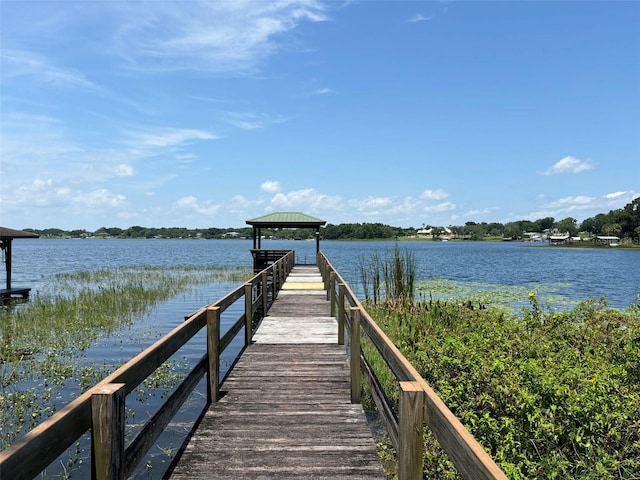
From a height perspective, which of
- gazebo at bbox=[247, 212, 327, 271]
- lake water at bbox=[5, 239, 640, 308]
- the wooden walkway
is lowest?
lake water at bbox=[5, 239, 640, 308]

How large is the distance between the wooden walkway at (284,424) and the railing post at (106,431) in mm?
1029

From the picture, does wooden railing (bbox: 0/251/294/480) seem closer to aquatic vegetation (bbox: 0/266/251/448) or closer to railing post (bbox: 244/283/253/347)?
railing post (bbox: 244/283/253/347)

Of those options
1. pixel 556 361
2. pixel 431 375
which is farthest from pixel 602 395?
pixel 431 375

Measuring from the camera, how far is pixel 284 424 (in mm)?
4488

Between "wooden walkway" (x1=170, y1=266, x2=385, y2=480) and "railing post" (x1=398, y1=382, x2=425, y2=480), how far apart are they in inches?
33.4

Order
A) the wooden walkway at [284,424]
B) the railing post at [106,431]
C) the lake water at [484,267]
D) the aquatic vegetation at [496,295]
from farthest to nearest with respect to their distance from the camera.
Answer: the lake water at [484,267] → the aquatic vegetation at [496,295] → the wooden walkway at [284,424] → the railing post at [106,431]

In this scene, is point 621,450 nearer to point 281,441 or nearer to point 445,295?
point 281,441

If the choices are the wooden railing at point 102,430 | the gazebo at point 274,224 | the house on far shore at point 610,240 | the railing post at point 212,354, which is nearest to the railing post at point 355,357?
the railing post at point 212,354

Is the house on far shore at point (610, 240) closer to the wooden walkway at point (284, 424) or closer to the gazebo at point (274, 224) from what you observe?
the gazebo at point (274, 224)

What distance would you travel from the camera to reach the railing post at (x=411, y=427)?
2.61 meters

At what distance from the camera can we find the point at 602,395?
14.5 ft

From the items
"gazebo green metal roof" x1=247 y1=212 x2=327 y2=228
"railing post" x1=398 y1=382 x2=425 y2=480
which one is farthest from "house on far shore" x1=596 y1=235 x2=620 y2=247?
"railing post" x1=398 y1=382 x2=425 y2=480

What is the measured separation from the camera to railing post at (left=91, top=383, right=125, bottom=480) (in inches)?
98.0

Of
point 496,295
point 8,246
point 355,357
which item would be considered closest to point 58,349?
point 355,357
